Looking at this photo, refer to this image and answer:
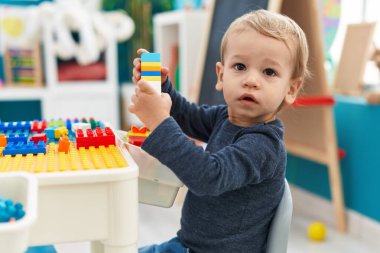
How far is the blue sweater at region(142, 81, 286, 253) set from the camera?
2.46 feet

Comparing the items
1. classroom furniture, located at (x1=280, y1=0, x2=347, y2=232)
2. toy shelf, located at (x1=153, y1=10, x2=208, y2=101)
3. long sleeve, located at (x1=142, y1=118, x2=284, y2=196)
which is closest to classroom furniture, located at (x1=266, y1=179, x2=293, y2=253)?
long sleeve, located at (x1=142, y1=118, x2=284, y2=196)

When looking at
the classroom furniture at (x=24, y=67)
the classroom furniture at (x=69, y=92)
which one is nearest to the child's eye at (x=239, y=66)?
the classroom furniture at (x=69, y=92)

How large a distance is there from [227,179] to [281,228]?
185 mm

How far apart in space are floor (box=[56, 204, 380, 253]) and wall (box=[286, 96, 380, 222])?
0.15 m

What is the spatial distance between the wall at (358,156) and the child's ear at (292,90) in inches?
41.3

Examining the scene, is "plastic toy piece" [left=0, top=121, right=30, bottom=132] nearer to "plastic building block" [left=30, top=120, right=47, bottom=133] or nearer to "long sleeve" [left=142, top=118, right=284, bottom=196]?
"plastic building block" [left=30, top=120, right=47, bottom=133]

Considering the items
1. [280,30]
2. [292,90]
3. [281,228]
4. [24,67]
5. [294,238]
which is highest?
[280,30]

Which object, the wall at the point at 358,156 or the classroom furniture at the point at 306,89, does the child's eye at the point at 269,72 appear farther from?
the wall at the point at 358,156

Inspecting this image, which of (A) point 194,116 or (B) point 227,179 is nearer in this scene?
(B) point 227,179

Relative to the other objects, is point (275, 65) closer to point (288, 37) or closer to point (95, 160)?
point (288, 37)

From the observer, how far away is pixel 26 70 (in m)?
3.13

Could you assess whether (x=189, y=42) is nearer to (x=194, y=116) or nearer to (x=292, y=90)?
(x=194, y=116)

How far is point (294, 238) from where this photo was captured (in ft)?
6.39

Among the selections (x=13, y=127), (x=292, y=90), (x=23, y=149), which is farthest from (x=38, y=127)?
(x=292, y=90)
